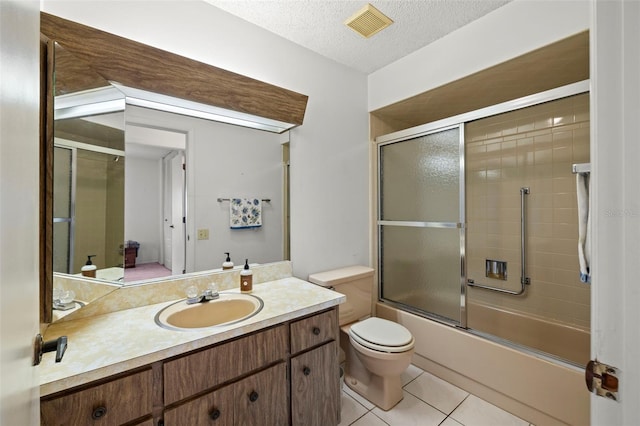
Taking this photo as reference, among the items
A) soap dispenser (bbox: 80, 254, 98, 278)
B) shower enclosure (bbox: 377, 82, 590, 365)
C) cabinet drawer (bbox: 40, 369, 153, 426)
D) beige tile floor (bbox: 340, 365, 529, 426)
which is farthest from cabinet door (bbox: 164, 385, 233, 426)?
shower enclosure (bbox: 377, 82, 590, 365)

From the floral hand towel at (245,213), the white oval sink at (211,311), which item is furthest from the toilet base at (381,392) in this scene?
the floral hand towel at (245,213)

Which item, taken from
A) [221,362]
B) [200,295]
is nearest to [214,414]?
[221,362]

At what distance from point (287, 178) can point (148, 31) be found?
115cm

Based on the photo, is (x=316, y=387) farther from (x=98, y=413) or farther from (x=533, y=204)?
(x=533, y=204)

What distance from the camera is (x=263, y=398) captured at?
4.11 feet

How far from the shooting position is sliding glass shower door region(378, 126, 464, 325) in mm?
2080

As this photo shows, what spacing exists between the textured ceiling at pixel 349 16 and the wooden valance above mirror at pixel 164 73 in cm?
46

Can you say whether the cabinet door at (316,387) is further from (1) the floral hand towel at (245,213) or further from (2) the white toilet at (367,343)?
(1) the floral hand towel at (245,213)

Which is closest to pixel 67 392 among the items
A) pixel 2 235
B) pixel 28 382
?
pixel 28 382

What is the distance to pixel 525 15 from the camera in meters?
1.64

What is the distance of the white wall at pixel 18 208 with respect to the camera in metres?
0.43

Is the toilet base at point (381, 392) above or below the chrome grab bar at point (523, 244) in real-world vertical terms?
below

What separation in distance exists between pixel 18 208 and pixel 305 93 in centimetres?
190

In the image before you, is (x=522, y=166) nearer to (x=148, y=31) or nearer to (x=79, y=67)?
(x=148, y=31)
